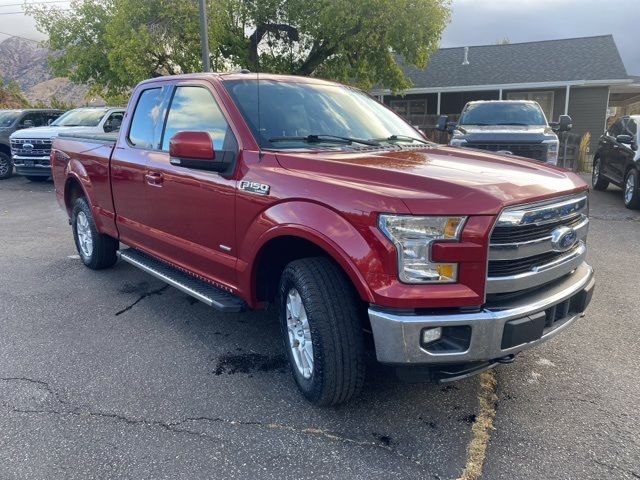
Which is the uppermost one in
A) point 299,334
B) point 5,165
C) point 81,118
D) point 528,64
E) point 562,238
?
point 528,64

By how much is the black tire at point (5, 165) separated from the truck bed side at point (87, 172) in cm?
1089

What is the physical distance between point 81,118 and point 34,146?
4.41ft

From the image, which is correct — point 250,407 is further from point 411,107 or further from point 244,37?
point 411,107

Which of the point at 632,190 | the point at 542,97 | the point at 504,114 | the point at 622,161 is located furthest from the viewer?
the point at 542,97

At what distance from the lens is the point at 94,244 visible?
19.2 ft

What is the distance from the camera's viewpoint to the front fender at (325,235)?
2.69m

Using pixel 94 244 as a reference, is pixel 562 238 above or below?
above

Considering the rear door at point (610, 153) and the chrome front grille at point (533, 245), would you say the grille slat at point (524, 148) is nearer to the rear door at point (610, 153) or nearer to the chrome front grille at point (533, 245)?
the rear door at point (610, 153)

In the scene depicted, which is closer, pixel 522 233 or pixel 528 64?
pixel 522 233

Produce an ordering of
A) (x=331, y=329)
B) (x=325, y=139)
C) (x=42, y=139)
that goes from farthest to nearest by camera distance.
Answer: (x=42, y=139) < (x=325, y=139) < (x=331, y=329)

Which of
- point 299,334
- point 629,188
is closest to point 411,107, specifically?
point 629,188

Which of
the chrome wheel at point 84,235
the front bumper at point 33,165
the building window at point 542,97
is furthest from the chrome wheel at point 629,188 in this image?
the building window at point 542,97

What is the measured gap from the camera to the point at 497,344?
2666 millimetres

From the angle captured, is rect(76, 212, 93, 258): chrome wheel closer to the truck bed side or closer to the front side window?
the truck bed side
